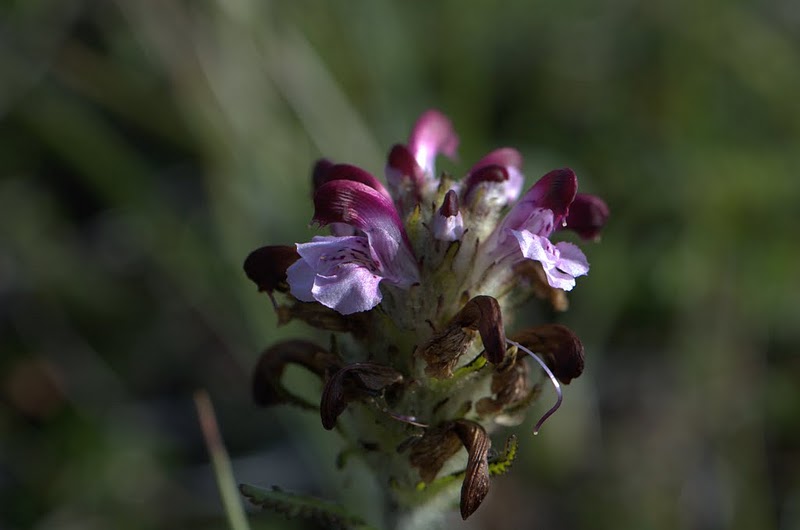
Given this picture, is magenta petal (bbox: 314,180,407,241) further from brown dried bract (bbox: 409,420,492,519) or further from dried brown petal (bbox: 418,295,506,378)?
brown dried bract (bbox: 409,420,492,519)

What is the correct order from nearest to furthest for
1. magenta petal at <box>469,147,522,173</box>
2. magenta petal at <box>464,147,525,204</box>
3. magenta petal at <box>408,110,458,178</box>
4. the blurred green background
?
magenta petal at <box>464,147,525,204</box>, magenta petal at <box>469,147,522,173</box>, magenta petal at <box>408,110,458,178</box>, the blurred green background

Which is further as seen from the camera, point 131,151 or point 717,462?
point 131,151

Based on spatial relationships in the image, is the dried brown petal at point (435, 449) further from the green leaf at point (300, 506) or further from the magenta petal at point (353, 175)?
the magenta petal at point (353, 175)

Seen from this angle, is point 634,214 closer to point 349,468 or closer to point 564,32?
point 564,32

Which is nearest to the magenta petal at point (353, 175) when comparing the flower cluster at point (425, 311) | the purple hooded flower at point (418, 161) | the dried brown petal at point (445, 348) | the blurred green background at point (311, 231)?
the flower cluster at point (425, 311)

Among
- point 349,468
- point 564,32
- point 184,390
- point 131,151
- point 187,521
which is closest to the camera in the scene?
point 349,468

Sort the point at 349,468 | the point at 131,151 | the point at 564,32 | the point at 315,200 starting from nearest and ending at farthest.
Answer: the point at 315,200 < the point at 349,468 < the point at 131,151 < the point at 564,32

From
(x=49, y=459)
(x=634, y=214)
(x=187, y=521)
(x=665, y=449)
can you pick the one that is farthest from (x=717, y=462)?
(x=49, y=459)

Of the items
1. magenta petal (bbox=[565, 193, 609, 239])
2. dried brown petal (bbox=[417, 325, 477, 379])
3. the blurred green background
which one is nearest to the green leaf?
dried brown petal (bbox=[417, 325, 477, 379])
